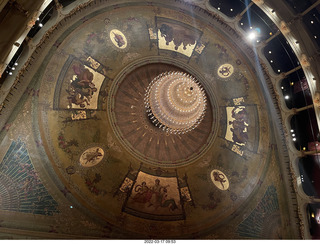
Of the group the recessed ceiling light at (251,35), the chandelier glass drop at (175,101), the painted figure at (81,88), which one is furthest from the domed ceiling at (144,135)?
the chandelier glass drop at (175,101)

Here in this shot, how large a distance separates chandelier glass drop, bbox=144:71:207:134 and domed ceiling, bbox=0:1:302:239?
2.80ft

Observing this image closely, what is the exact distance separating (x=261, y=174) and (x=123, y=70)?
7.15 m

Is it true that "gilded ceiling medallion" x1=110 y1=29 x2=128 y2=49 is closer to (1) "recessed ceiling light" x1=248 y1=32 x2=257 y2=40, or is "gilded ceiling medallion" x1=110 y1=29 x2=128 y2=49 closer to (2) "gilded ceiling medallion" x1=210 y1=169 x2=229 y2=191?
(1) "recessed ceiling light" x1=248 y1=32 x2=257 y2=40

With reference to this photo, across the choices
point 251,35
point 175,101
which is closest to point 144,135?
point 175,101

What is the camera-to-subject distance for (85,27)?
7805 millimetres

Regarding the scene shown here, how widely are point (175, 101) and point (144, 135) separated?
2311mm

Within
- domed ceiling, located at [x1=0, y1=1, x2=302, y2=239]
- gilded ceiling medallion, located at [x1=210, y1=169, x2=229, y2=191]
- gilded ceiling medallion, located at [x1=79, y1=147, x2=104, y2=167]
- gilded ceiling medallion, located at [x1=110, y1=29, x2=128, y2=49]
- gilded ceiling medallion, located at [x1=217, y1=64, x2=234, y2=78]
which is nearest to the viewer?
domed ceiling, located at [x1=0, y1=1, x2=302, y2=239]

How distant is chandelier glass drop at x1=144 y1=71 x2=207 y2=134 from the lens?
8.29 meters

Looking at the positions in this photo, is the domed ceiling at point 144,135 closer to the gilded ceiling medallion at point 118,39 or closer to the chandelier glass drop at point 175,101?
the gilded ceiling medallion at point 118,39

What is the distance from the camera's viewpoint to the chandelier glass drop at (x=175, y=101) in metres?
8.29

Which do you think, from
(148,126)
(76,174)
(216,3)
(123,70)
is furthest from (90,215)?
(216,3)

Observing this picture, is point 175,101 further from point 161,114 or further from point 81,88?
point 81,88

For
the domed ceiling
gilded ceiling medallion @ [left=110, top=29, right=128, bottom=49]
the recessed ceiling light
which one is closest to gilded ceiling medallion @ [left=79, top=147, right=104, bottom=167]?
the domed ceiling

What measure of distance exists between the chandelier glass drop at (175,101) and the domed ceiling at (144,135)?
2.80ft
